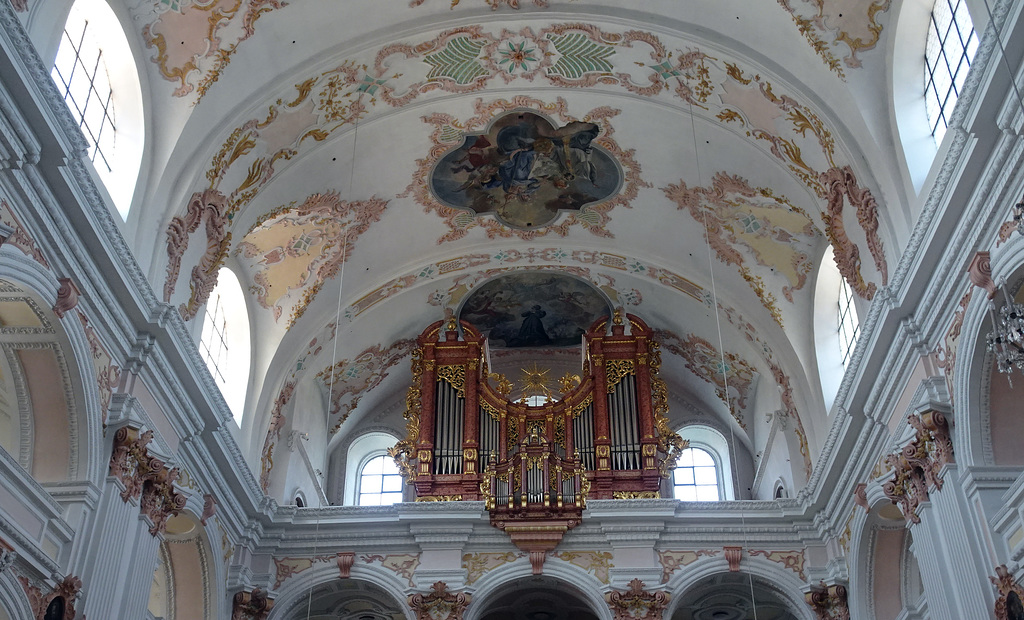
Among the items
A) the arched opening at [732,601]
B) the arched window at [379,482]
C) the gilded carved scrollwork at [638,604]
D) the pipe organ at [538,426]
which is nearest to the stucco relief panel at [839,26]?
the pipe organ at [538,426]

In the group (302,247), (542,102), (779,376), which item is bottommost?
(779,376)

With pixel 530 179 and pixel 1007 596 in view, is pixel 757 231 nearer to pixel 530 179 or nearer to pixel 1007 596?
pixel 530 179

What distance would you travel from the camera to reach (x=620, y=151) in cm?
1519

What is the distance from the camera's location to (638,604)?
579 inches

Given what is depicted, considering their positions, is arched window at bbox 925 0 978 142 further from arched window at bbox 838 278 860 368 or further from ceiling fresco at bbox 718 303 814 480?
ceiling fresco at bbox 718 303 814 480

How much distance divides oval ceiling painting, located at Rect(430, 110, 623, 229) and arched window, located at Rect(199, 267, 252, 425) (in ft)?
10.9

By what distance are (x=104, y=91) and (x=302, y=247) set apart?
15.9 ft

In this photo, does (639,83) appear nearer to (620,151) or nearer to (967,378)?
(620,151)

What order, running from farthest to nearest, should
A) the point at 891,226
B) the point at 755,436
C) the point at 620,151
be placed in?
the point at 755,436, the point at 620,151, the point at 891,226

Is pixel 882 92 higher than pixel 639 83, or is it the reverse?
pixel 639 83

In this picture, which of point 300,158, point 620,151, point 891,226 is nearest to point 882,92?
point 891,226

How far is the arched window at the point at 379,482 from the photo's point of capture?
1850cm

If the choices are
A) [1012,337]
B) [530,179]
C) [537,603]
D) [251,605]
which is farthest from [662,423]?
[1012,337]

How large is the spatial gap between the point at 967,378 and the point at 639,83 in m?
6.04
